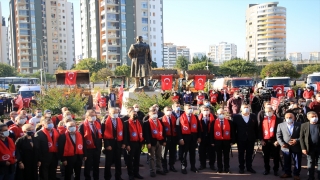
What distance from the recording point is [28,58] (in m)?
92.1

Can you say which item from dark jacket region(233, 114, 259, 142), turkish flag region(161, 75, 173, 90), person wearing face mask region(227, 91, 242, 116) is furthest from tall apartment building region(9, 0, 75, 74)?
dark jacket region(233, 114, 259, 142)

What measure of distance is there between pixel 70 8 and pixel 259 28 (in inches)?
3045

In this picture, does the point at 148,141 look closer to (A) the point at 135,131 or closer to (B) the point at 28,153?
(A) the point at 135,131

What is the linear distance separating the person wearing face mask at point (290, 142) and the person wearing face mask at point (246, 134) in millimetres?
744

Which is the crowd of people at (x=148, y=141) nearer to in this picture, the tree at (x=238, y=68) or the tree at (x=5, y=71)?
the tree at (x=238, y=68)

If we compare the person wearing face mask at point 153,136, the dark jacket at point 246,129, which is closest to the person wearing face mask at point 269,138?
the dark jacket at point 246,129

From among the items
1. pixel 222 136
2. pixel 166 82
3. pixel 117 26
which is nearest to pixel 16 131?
pixel 222 136

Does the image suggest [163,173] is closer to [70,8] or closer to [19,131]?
[19,131]

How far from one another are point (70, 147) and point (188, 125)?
3.10m

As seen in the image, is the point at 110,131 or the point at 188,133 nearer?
the point at 110,131

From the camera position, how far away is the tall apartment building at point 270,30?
135 m

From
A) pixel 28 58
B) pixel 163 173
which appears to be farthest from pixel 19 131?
pixel 28 58

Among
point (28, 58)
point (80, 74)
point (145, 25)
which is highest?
point (145, 25)

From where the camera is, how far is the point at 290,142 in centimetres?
789
